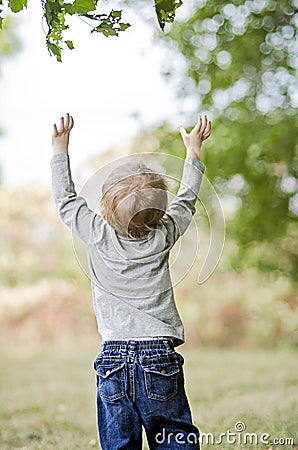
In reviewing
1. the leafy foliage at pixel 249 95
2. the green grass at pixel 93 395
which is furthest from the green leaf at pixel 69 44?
the leafy foliage at pixel 249 95

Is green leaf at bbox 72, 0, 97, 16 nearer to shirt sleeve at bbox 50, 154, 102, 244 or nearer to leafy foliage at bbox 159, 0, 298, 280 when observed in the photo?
shirt sleeve at bbox 50, 154, 102, 244

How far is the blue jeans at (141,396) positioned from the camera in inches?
70.4

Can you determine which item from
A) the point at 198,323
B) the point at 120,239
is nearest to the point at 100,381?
the point at 120,239

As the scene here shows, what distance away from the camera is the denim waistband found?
182cm

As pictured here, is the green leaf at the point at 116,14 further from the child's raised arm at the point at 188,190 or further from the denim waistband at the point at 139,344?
the denim waistband at the point at 139,344

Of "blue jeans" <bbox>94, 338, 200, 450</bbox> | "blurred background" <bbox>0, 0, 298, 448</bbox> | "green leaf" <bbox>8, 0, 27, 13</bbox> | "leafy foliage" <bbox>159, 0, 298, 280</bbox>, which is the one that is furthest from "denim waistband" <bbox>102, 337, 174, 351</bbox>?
"leafy foliage" <bbox>159, 0, 298, 280</bbox>

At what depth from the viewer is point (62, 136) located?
1.92 m

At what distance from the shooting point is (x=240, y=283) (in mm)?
7812

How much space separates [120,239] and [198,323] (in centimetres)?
600

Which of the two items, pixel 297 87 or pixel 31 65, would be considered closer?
pixel 297 87

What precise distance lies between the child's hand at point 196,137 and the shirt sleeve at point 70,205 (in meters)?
0.33

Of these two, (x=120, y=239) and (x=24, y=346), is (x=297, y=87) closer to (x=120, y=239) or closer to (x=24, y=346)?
(x=120, y=239)

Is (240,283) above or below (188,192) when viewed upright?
above

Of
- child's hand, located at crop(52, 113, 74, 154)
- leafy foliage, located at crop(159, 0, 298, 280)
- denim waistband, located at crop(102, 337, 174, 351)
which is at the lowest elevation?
denim waistband, located at crop(102, 337, 174, 351)
